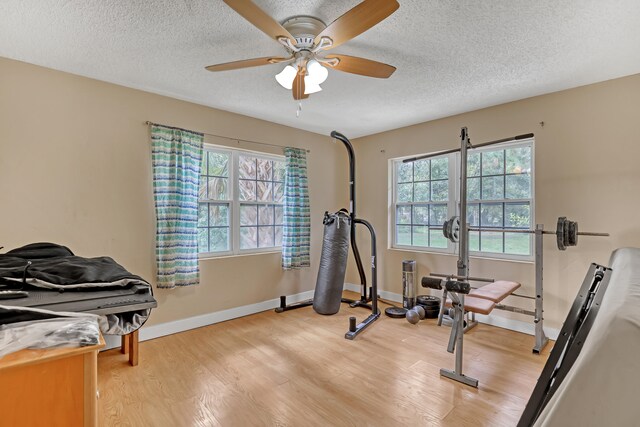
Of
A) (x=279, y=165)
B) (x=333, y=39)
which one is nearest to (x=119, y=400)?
(x=333, y=39)

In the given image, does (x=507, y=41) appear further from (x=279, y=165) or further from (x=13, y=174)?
(x=13, y=174)

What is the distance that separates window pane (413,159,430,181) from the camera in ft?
13.6

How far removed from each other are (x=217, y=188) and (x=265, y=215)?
2.44ft

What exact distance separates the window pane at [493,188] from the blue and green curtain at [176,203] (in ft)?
10.7

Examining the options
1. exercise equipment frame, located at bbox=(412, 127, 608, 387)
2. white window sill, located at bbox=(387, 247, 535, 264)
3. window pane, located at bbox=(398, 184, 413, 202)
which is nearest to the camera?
exercise equipment frame, located at bbox=(412, 127, 608, 387)

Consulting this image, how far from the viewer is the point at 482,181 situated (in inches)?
142

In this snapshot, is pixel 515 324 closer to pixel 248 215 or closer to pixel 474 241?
pixel 474 241

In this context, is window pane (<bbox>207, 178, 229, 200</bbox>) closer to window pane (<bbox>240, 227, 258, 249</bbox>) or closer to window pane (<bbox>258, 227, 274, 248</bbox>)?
window pane (<bbox>240, 227, 258, 249</bbox>)

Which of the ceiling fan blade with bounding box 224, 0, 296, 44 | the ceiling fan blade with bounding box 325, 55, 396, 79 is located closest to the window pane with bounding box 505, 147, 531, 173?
the ceiling fan blade with bounding box 325, 55, 396, 79

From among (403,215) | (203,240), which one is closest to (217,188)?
(203,240)

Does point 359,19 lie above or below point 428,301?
above

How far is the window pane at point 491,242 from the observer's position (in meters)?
3.49

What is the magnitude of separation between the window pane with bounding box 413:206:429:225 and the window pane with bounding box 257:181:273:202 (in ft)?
6.52

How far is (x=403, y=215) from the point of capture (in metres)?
4.39
